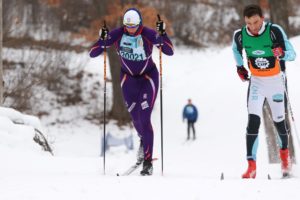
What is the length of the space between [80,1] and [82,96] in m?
8.43

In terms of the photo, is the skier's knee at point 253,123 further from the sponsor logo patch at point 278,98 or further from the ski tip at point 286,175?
the ski tip at point 286,175

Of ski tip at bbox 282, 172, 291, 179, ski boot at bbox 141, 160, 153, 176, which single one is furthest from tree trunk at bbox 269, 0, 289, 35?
ski boot at bbox 141, 160, 153, 176

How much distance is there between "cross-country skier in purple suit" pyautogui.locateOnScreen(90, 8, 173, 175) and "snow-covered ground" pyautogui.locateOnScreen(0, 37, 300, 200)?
0.69 m

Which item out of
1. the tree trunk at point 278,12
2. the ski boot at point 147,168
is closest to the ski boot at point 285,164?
the ski boot at point 147,168

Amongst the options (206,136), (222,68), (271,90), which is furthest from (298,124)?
(271,90)

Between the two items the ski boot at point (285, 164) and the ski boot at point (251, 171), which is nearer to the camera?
the ski boot at point (251, 171)

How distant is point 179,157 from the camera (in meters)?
Result: 17.4

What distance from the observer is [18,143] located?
26.8 ft

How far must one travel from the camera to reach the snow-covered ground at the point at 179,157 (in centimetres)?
493

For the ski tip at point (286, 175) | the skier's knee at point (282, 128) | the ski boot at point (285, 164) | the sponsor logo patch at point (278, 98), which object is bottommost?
the ski tip at point (286, 175)

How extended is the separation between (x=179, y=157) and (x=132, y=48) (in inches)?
435

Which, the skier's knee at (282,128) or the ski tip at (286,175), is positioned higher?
the skier's knee at (282,128)

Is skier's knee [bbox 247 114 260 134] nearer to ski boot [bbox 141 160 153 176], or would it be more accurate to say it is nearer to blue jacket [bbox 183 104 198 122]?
ski boot [bbox 141 160 153 176]

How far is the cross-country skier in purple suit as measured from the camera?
263 inches
